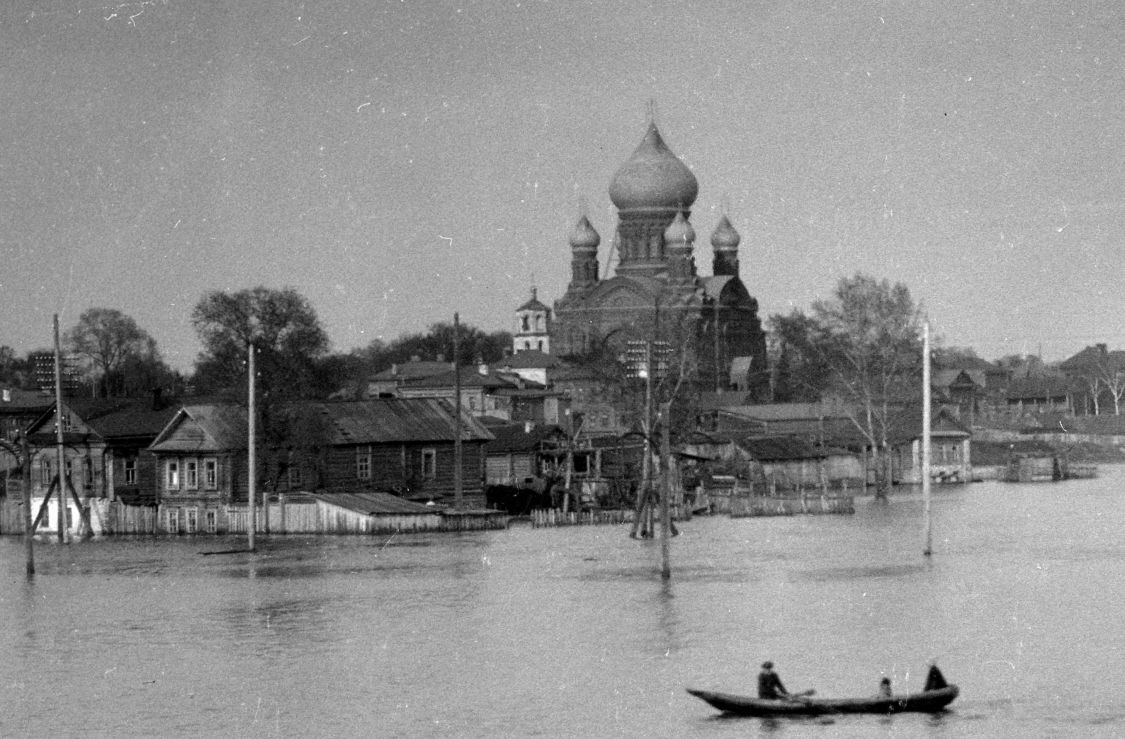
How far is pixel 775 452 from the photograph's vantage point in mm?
100500

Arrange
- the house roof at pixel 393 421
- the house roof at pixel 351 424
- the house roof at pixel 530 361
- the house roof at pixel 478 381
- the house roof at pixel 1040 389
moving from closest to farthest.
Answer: the house roof at pixel 351 424 < the house roof at pixel 393 421 < the house roof at pixel 478 381 < the house roof at pixel 530 361 < the house roof at pixel 1040 389

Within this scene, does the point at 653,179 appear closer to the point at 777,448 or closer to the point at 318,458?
the point at 777,448

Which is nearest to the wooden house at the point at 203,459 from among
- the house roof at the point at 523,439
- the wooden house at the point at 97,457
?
the wooden house at the point at 97,457

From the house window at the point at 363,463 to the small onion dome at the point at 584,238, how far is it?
260 ft

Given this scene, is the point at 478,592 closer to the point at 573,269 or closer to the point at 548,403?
the point at 548,403

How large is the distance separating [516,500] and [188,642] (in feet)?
126

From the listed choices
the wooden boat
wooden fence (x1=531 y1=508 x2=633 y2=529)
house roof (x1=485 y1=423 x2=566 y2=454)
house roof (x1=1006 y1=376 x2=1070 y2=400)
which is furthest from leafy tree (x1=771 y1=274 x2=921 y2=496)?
the wooden boat

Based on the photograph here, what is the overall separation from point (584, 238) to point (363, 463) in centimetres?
7934

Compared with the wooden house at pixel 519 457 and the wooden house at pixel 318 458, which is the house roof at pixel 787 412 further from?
the wooden house at pixel 318 458

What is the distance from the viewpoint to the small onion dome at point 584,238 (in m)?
154

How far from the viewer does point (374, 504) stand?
231ft

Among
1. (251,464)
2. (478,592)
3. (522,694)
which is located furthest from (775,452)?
(522,694)

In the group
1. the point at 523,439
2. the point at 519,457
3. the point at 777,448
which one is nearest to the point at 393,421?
the point at 519,457

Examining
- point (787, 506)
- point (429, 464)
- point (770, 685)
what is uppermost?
point (429, 464)
